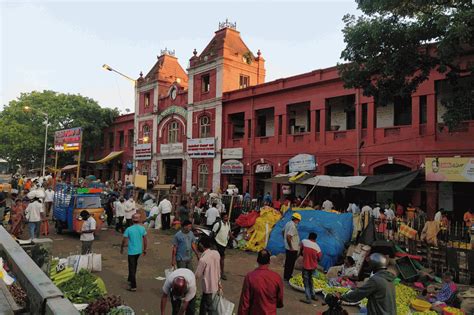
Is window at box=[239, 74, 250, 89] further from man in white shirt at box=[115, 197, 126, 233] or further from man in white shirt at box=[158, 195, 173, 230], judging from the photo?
man in white shirt at box=[115, 197, 126, 233]

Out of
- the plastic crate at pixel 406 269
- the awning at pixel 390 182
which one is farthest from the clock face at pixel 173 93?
the plastic crate at pixel 406 269

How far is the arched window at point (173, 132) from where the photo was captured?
101 ft

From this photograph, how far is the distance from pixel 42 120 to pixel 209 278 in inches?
1496

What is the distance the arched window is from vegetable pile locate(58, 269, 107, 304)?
2390 cm

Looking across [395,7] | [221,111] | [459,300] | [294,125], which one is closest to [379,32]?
[395,7]

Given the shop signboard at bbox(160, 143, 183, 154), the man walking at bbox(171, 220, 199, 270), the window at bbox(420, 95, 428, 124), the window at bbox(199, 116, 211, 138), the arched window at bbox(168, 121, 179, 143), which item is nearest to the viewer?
the man walking at bbox(171, 220, 199, 270)

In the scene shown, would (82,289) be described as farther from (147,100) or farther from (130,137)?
(130,137)

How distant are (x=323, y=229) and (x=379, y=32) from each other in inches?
268

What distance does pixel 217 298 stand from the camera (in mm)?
5719

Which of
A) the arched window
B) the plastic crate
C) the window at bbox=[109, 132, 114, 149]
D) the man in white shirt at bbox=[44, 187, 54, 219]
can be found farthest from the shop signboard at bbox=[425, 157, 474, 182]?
the window at bbox=[109, 132, 114, 149]

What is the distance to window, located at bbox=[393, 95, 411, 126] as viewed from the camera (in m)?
18.0

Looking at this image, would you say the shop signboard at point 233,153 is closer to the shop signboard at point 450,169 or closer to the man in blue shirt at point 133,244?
the shop signboard at point 450,169

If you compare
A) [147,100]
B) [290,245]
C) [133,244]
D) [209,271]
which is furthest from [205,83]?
[209,271]

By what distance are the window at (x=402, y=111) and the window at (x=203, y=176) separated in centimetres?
1385
